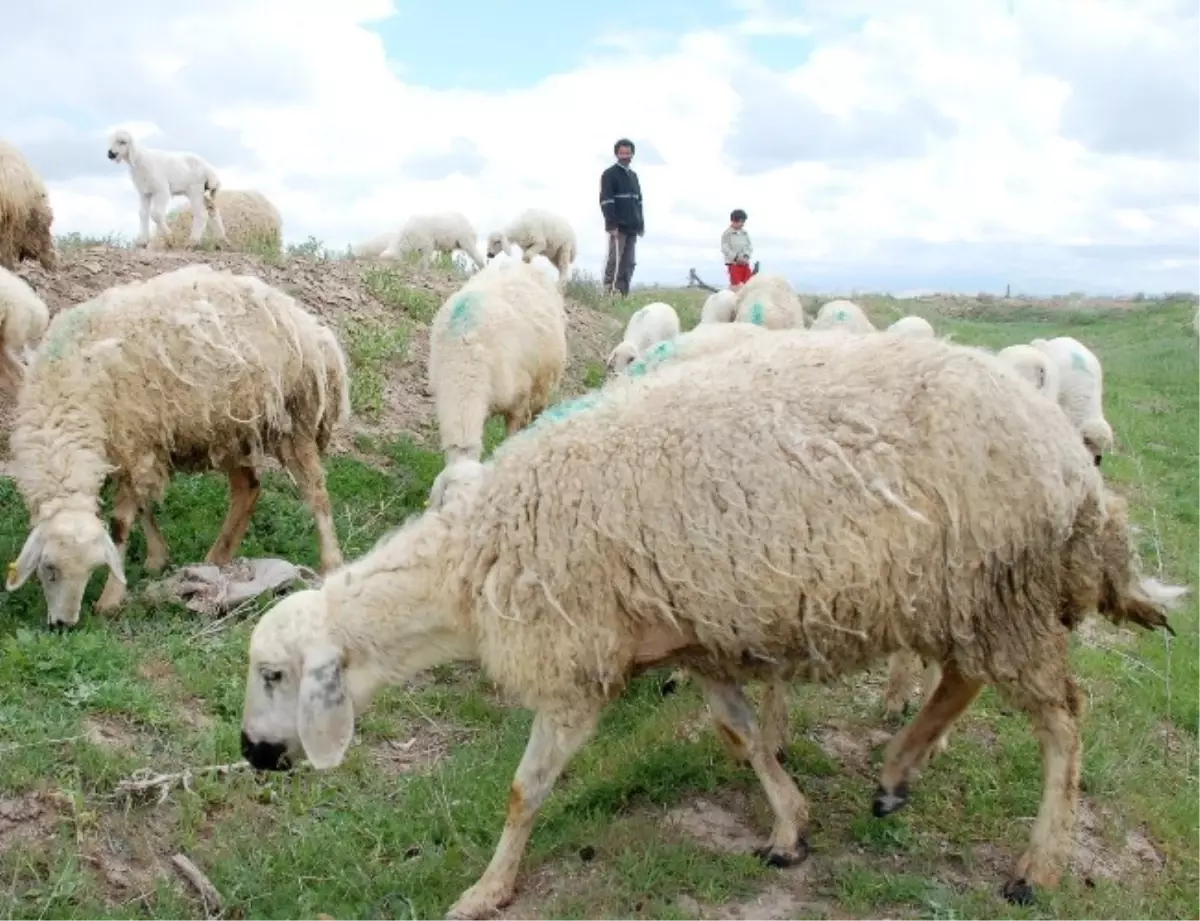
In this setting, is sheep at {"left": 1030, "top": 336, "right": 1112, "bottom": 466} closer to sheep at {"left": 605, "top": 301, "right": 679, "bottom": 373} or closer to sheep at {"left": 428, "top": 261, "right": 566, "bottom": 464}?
sheep at {"left": 605, "top": 301, "right": 679, "bottom": 373}

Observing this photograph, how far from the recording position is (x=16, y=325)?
865 centimetres

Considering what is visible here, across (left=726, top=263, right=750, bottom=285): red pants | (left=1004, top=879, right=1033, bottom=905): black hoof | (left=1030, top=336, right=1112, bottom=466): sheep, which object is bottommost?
(left=1004, top=879, right=1033, bottom=905): black hoof

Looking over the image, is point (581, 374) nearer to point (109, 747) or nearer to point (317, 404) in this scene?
point (317, 404)

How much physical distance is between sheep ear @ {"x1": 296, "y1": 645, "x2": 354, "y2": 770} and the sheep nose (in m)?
0.21

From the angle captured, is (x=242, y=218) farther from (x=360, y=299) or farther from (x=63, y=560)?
(x=63, y=560)

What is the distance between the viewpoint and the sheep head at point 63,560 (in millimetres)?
6516

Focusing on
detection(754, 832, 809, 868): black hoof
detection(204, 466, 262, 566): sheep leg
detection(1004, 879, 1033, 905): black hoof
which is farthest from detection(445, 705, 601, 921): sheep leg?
detection(204, 466, 262, 566): sheep leg

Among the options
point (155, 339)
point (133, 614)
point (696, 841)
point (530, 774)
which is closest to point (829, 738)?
point (696, 841)

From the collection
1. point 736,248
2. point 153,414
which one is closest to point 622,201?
point 736,248

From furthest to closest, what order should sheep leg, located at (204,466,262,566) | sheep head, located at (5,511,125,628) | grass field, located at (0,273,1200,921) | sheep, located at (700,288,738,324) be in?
sheep, located at (700,288,738,324), sheep leg, located at (204,466,262,566), sheep head, located at (5,511,125,628), grass field, located at (0,273,1200,921)

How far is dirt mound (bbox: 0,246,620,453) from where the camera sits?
10.3 m

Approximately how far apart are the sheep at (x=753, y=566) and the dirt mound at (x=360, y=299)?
17.5ft

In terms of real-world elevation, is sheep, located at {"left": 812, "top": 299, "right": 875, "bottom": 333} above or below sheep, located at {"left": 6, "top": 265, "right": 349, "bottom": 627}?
above

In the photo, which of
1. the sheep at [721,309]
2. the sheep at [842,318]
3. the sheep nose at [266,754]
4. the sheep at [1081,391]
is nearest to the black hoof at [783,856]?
the sheep nose at [266,754]
